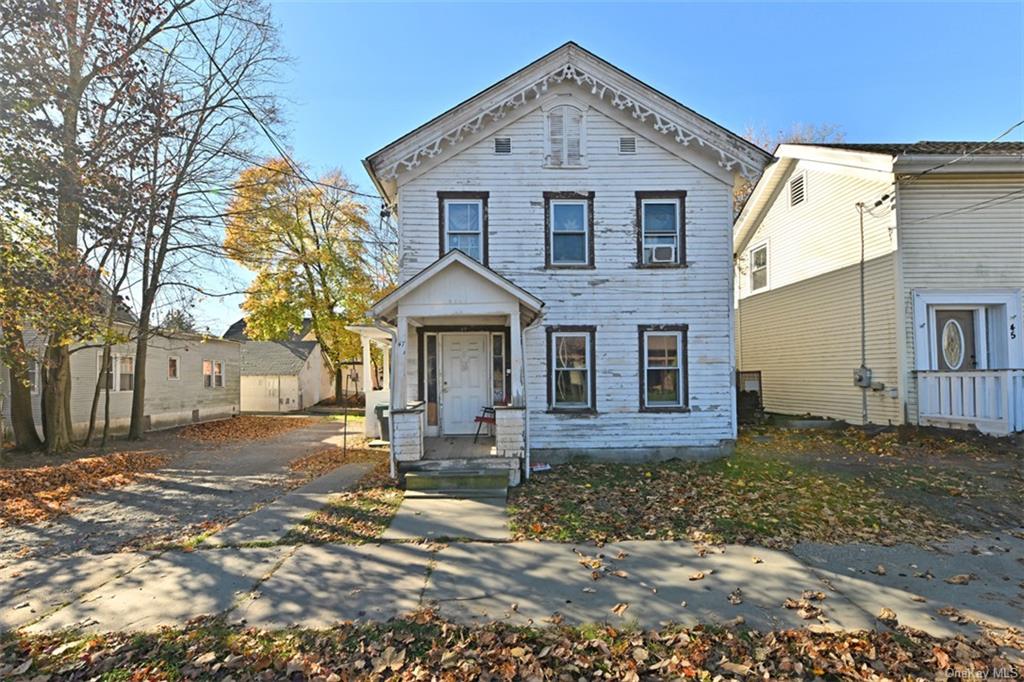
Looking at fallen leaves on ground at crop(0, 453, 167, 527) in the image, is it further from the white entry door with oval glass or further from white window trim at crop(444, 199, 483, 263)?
the white entry door with oval glass

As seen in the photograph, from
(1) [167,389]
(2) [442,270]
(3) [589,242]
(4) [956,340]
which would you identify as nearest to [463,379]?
(2) [442,270]

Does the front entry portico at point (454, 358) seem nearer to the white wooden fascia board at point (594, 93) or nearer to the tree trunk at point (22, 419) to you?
the white wooden fascia board at point (594, 93)

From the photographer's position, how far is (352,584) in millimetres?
4918

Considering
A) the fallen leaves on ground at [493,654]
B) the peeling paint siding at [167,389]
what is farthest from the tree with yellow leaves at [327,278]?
the fallen leaves on ground at [493,654]

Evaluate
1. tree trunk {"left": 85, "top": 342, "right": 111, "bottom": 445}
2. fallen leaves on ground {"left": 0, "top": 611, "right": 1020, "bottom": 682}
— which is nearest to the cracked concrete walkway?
fallen leaves on ground {"left": 0, "top": 611, "right": 1020, "bottom": 682}

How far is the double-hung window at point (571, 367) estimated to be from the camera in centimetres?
1103

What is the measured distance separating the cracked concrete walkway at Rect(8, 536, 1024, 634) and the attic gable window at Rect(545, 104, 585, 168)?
8.15 metres

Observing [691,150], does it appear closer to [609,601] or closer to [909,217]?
[909,217]

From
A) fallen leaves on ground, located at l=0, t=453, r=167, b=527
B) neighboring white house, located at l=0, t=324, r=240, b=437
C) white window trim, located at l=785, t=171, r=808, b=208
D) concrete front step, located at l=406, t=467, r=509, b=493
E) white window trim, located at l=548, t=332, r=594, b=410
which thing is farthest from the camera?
neighboring white house, located at l=0, t=324, r=240, b=437

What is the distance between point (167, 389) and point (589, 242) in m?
18.3

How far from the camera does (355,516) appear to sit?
23.3 feet

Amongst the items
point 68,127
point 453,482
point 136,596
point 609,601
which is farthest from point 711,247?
point 68,127

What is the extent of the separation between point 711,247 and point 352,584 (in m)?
9.42

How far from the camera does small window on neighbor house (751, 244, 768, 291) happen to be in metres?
17.6
